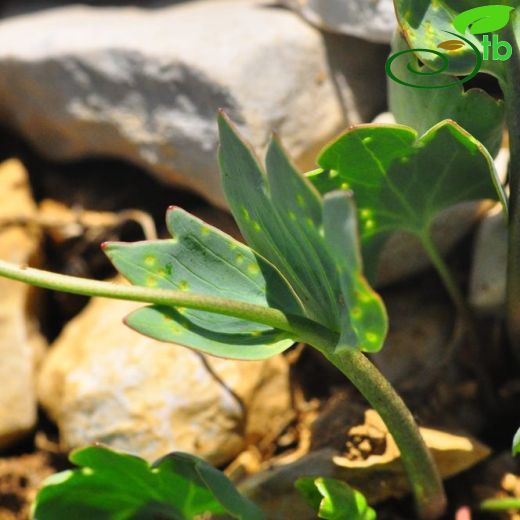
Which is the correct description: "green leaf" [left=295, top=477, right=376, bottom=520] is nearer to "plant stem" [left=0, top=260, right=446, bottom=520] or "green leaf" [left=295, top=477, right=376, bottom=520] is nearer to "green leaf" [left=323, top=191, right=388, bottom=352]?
Answer: "plant stem" [left=0, top=260, right=446, bottom=520]

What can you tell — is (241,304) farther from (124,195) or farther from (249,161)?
(124,195)

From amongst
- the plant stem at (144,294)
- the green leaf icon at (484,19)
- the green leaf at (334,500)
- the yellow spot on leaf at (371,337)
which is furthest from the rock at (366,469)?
the green leaf icon at (484,19)

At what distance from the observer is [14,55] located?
70.6 inches

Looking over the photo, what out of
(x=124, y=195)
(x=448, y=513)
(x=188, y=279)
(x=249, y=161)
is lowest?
(x=448, y=513)

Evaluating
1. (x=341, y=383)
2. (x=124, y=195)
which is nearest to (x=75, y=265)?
(x=124, y=195)

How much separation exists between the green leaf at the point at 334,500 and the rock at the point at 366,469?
0.47 ft

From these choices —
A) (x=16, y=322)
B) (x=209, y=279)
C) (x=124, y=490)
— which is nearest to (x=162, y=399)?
(x=124, y=490)

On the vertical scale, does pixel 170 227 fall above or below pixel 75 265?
above

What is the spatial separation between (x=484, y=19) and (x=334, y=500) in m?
0.65

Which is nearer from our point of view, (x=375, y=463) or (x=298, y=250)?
(x=298, y=250)

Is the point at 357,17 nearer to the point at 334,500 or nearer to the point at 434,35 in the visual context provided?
the point at 434,35

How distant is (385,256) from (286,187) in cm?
69

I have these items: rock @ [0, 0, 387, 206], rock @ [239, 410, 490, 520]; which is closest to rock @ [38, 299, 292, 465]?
rock @ [239, 410, 490, 520]

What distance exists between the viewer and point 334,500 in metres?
1.11
